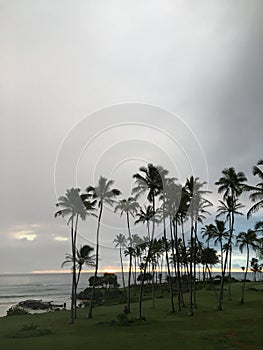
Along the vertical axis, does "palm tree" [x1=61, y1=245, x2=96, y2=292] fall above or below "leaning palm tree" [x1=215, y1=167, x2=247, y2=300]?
below

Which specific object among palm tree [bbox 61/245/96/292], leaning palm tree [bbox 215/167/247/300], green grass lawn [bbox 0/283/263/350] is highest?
leaning palm tree [bbox 215/167/247/300]

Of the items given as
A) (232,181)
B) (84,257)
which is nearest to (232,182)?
(232,181)

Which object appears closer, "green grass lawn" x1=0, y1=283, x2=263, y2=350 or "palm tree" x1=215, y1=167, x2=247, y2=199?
"green grass lawn" x1=0, y1=283, x2=263, y2=350

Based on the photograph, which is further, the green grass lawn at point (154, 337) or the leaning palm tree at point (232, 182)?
the leaning palm tree at point (232, 182)

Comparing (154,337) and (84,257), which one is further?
(84,257)

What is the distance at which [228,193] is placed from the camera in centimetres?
4950

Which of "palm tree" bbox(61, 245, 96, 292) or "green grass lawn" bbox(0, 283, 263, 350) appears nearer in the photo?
"green grass lawn" bbox(0, 283, 263, 350)

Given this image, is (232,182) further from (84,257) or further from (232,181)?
(84,257)

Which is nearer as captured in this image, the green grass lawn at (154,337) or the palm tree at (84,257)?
the green grass lawn at (154,337)

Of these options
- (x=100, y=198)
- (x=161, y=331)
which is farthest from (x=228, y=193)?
(x=161, y=331)

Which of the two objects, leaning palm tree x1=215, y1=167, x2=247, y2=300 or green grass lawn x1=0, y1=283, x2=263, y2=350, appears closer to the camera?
green grass lawn x1=0, y1=283, x2=263, y2=350

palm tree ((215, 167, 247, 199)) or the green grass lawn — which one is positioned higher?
palm tree ((215, 167, 247, 199))

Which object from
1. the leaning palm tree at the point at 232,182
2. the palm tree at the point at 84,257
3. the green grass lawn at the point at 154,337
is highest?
the leaning palm tree at the point at 232,182

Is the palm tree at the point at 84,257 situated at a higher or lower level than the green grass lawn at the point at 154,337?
higher
